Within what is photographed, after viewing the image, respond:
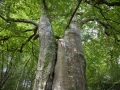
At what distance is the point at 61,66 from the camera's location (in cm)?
268

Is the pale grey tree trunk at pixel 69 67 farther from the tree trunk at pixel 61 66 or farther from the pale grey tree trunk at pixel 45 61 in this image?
the pale grey tree trunk at pixel 45 61

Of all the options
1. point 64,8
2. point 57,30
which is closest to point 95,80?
point 57,30

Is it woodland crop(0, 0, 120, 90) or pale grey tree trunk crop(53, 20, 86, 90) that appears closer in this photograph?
pale grey tree trunk crop(53, 20, 86, 90)

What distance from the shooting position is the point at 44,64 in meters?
2.90

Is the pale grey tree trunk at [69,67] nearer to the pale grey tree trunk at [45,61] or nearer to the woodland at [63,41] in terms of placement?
the woodland at [63,41]

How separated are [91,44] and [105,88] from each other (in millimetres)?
3478

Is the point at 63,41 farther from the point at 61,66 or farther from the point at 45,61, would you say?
the point at 61,66

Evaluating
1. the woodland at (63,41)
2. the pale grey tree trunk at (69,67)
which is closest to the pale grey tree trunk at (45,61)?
the woodland at (63,41)

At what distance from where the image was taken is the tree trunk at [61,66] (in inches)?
96.0

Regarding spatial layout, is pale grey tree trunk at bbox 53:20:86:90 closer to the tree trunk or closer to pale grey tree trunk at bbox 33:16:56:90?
the tree trunk

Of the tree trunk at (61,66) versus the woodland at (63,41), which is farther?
the woodland at (63,41)

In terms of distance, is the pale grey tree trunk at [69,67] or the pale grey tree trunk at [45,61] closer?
the pale grey tree trunk at [69,67]

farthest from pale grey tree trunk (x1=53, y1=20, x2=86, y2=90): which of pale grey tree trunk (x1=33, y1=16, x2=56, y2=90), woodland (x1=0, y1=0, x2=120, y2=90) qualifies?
pale grey tree trunk (x1=33, y1=16, x2=56, y2=90)

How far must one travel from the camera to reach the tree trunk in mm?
2438
